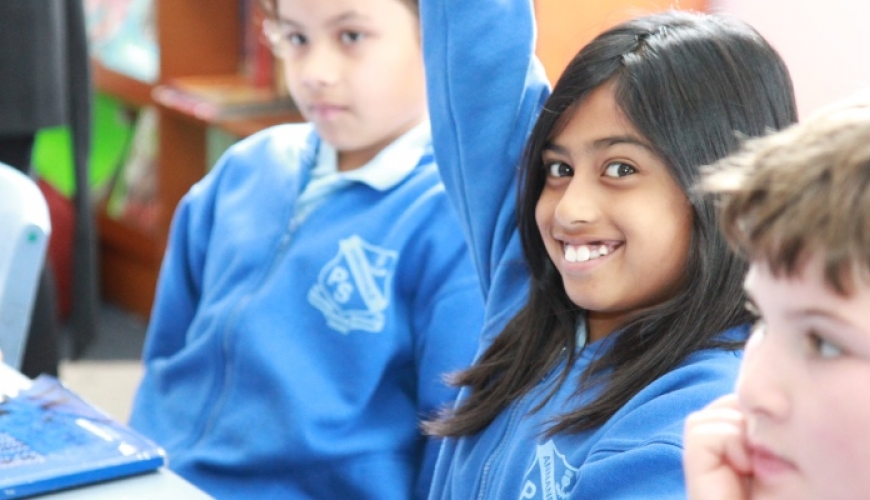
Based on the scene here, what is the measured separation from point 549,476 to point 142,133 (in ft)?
8.16

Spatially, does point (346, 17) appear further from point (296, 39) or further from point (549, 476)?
point (549, 476)

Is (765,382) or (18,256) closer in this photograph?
(765,382)

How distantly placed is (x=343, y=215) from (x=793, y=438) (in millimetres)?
967

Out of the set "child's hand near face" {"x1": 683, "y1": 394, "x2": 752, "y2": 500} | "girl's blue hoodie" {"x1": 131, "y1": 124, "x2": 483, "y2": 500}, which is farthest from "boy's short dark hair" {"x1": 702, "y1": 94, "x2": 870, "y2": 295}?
"girl's blue hoodie" {"x1": 131, "y1": 124, "x2": 483, "y2": 500}

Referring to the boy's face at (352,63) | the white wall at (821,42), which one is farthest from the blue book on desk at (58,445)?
the white wall at (821,42)

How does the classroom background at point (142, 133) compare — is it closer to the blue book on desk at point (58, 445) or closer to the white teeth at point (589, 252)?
the blue book on desk at point (58, 445)

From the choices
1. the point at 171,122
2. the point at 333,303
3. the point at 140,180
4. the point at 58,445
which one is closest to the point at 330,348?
the point at 333,303

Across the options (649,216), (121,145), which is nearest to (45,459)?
(649,216)

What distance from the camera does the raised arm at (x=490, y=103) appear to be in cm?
121

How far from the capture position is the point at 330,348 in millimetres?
1445

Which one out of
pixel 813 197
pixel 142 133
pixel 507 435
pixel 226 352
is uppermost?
pixel 813 197

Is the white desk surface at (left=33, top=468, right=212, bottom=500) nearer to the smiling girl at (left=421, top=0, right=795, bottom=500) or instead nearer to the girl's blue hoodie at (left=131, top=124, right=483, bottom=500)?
the smiling girl at (left=421, top=0, right=795, bottom=500)

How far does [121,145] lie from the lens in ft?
11.4

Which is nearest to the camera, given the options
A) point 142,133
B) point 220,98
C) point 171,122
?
point 220,98
